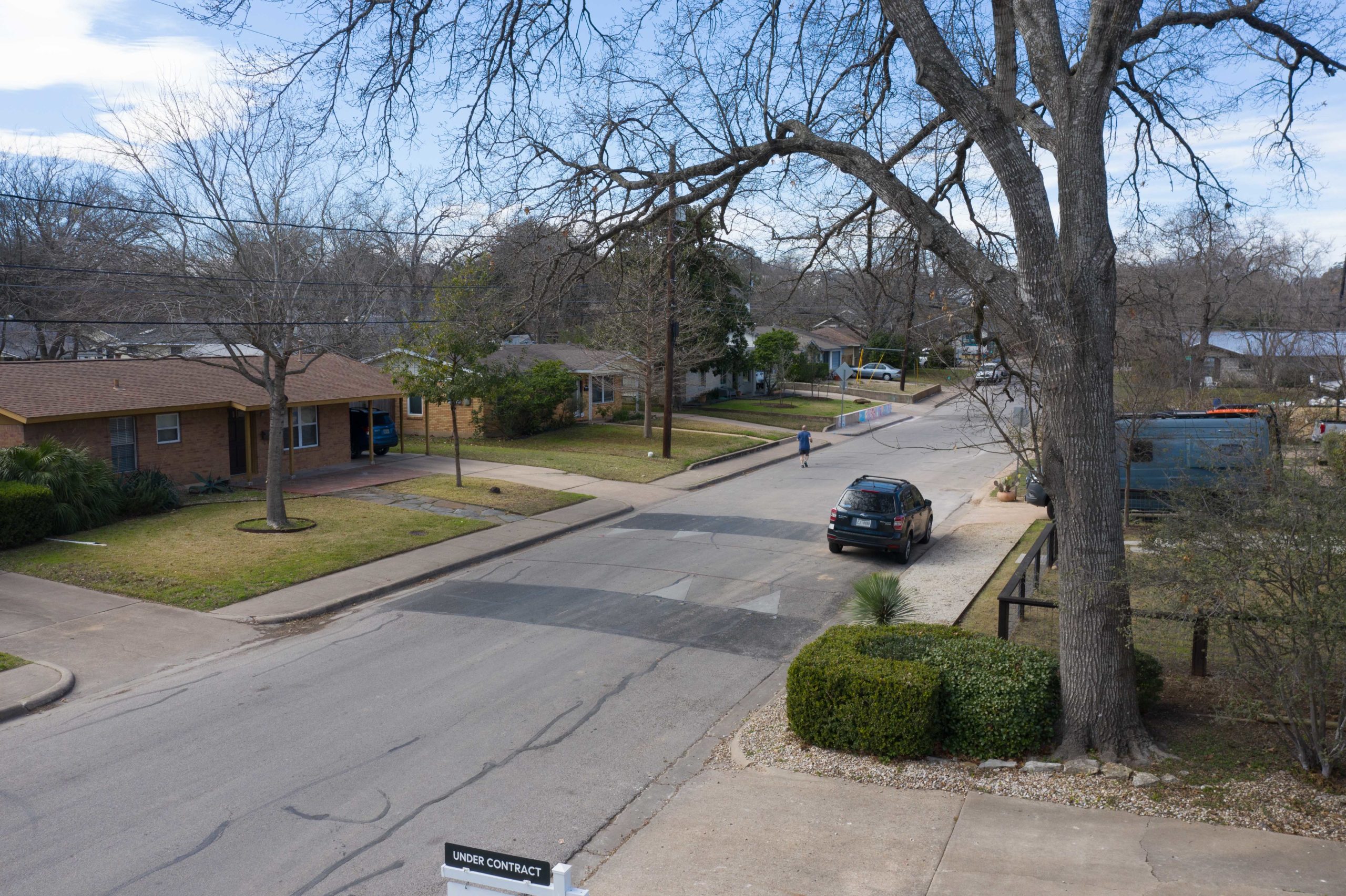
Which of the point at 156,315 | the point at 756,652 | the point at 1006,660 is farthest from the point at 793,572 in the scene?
the point at 156,315

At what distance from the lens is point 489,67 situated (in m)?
9.45

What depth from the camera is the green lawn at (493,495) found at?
23.0 m

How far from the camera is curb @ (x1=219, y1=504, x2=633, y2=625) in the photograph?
46.1 feet

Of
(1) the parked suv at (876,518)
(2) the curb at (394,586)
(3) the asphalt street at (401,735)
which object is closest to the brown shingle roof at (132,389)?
(2) the curb at (394,586)

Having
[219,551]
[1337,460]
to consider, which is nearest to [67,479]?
[219,551]

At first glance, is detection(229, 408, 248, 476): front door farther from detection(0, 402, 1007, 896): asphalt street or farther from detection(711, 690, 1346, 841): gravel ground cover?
detection(711, 690, 1346, 841): gravel ground cover

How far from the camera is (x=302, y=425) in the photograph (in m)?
27.2

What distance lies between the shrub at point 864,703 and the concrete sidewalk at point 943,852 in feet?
2.09

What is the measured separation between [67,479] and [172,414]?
15.1 feet

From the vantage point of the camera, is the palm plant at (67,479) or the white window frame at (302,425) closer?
the palm plant at (67,479)

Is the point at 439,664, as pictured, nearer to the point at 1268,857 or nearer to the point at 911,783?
the point at 911,783

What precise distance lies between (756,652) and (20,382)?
59.1 feet

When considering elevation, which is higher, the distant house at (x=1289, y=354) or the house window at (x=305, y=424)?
the distant house at (x=1289, y=354)

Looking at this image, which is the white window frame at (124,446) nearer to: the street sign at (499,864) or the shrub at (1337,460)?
the street sign at (499,864)
